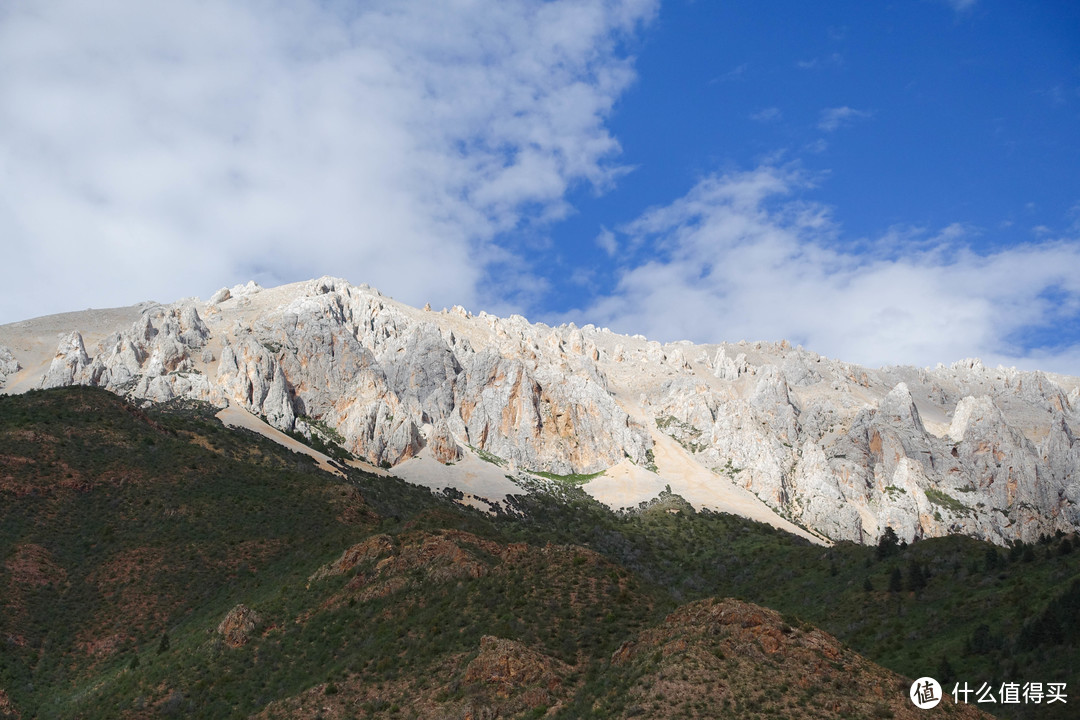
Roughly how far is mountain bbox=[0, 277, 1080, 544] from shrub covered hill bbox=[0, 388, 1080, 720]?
167 ft

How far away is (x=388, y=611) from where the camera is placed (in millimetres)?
42875

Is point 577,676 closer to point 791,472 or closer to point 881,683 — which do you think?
point 881,683

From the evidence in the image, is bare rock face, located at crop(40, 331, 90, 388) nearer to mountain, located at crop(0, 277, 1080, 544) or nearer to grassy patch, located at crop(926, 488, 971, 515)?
mountain, located at crop(0, 277, 1080, 544)

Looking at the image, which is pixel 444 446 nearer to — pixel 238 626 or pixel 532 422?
pixel 532 422

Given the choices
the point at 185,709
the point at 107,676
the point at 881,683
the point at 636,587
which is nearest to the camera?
the point at 881,683

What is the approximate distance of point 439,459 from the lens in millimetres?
140125

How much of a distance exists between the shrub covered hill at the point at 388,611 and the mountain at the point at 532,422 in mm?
50994

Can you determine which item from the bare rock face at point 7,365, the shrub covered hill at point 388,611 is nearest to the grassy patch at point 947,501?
the shrub covered hill at point 388,611

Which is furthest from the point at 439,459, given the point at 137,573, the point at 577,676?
the point at 577,676

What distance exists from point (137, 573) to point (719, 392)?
159 m

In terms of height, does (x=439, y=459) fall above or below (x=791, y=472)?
below

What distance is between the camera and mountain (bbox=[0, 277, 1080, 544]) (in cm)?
13725

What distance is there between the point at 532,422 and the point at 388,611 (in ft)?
380

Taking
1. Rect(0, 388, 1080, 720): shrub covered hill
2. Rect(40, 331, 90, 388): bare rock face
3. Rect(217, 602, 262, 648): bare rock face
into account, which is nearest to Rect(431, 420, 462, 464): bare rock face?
Result: Rect(0, 388, 1080, 720): shrub covered hill
